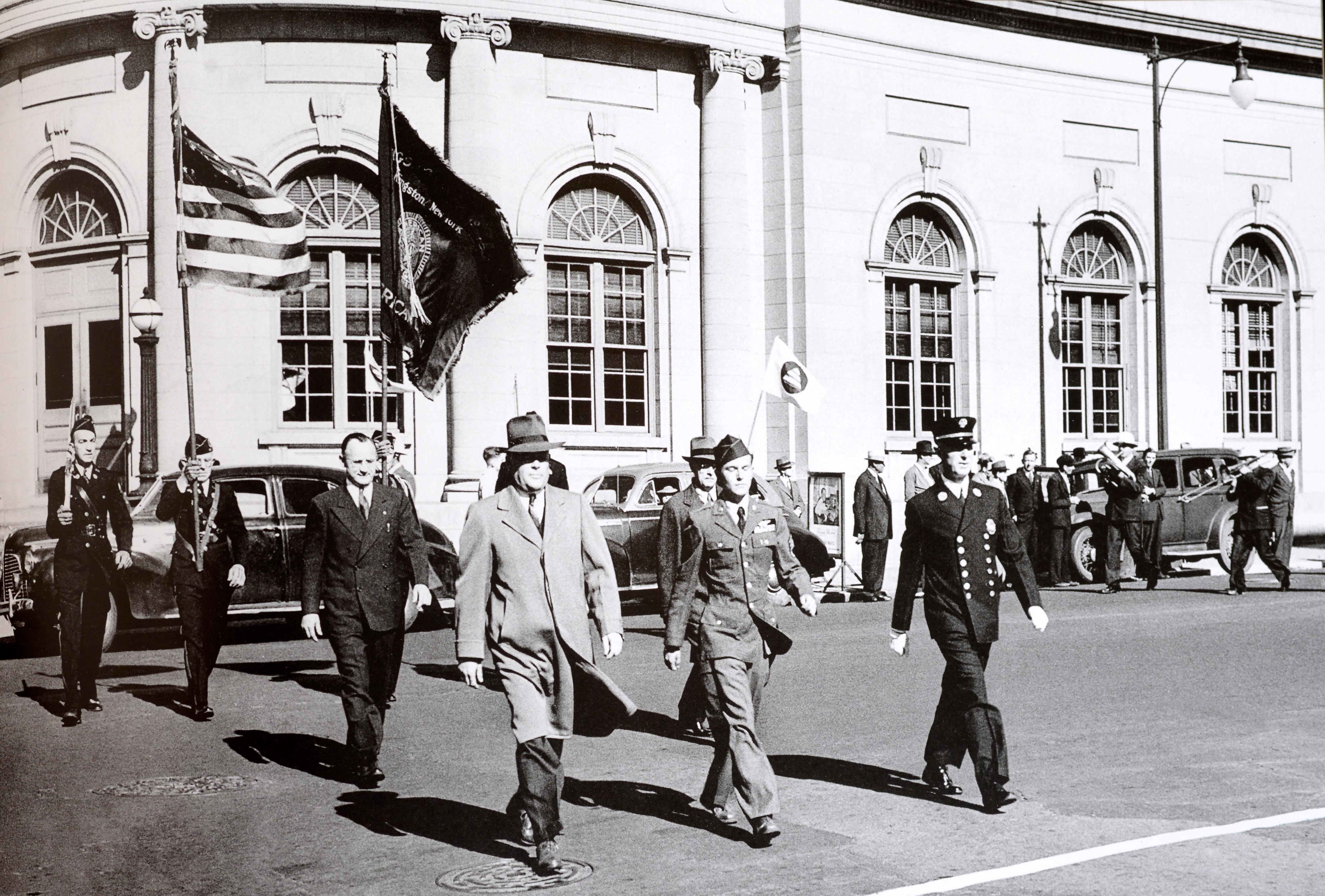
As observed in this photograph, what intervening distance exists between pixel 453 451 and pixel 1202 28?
16341mm

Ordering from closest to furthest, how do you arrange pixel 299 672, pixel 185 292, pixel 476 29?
pixel 185 292 < pixel 299 672 < pixel 476 29

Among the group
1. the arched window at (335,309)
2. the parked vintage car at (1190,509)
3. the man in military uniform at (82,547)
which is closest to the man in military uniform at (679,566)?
the man in military uniform at (82,547)

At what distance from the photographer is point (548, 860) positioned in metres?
6.43

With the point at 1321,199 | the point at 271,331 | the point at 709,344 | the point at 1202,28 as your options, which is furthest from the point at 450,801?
the point at 1321,199

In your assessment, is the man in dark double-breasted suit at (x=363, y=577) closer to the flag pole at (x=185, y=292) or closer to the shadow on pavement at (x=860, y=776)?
the flag pole at (x=185, y=292)

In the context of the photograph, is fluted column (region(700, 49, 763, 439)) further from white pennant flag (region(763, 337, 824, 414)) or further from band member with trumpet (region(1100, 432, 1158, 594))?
band member with trumpet (region(1100, 432, 1158, 594))

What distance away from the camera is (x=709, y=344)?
23.6 metres

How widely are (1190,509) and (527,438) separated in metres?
17.4

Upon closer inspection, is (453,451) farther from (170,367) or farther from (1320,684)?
(1320,684)

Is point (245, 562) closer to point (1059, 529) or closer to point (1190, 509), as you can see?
point (1059, 529)

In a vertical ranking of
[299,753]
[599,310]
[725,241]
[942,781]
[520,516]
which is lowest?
[299,753]

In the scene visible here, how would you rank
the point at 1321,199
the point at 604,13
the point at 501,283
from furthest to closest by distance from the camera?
1. the point at 1321,199
2. the point at 604,13
3. the point at 501,283

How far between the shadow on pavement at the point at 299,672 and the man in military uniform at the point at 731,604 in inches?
191

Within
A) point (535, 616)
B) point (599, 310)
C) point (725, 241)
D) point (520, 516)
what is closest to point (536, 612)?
point (535, 616)
